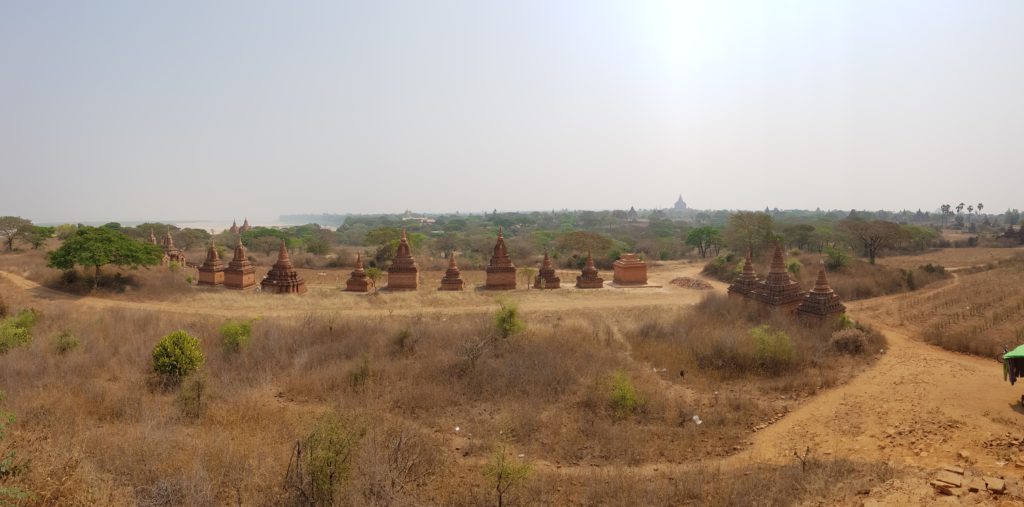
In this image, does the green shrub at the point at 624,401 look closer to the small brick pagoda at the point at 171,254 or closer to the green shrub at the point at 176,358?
the green shrub at the point at 176,358

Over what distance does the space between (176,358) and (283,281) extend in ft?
42.5

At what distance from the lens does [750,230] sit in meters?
39.4

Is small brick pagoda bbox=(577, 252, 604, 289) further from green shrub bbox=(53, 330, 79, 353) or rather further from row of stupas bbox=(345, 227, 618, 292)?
green shrub bbox=(53, 330, 79, 353)

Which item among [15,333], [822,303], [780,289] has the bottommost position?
[15,333]

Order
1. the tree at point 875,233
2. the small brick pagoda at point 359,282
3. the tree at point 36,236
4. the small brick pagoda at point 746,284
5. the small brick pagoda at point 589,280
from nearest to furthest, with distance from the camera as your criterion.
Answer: the small brick pagoda at point 746,284
the small brick pagoda at point 359,282
the small brick pagoda at point 589,280
the tree at point 875,233
the tree at point 36,236

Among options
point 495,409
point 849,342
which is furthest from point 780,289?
point 495,409

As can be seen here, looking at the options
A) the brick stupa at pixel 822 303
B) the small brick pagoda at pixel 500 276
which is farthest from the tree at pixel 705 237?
the brick stupa at pixel 822 303

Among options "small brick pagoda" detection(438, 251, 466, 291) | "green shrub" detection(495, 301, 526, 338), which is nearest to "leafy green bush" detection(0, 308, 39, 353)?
"green shrub" detection(495, 301, 526, 338)

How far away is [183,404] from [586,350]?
8.79 meters

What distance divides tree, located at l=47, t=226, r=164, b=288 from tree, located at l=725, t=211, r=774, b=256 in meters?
38.2

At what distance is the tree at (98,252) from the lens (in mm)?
20609

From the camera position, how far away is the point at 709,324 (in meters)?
15.7

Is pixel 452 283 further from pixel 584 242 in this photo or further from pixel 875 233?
pixel 875 233

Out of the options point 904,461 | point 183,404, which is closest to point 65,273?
point 183,404
